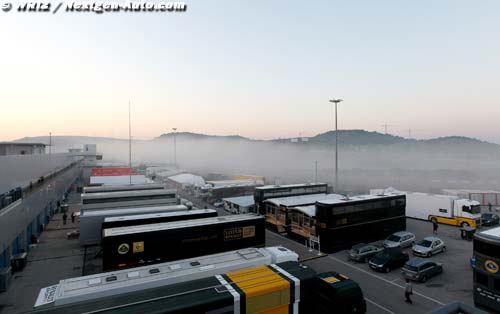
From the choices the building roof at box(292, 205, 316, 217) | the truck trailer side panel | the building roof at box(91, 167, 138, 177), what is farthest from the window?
the building roof at box(91, 167, 138, 177)

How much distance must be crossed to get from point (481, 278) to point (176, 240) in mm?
14566

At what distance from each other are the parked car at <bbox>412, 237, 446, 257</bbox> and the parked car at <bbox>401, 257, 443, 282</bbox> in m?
3.17

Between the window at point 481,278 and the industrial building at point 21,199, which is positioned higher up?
the industrial building at point 21,199

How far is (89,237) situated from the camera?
73.5 ft

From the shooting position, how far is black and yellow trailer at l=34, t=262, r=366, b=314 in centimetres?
820

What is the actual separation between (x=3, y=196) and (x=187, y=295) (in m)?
13.3

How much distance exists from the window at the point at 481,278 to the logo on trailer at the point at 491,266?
0.39 meters

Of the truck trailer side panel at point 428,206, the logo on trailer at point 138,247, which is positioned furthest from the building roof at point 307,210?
the truck trailer side panel at point 428,206

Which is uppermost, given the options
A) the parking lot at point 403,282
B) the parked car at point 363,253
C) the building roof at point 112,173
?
the building roof at point 112,173

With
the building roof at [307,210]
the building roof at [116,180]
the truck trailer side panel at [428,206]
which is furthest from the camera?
the building roof at [116,180]

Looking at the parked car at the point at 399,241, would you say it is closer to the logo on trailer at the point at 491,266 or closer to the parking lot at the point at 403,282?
the parking lot at the point at 403,282

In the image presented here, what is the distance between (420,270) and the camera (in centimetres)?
1622

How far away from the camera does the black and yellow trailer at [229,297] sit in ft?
26.9

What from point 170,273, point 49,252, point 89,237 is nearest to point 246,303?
point 170,273
